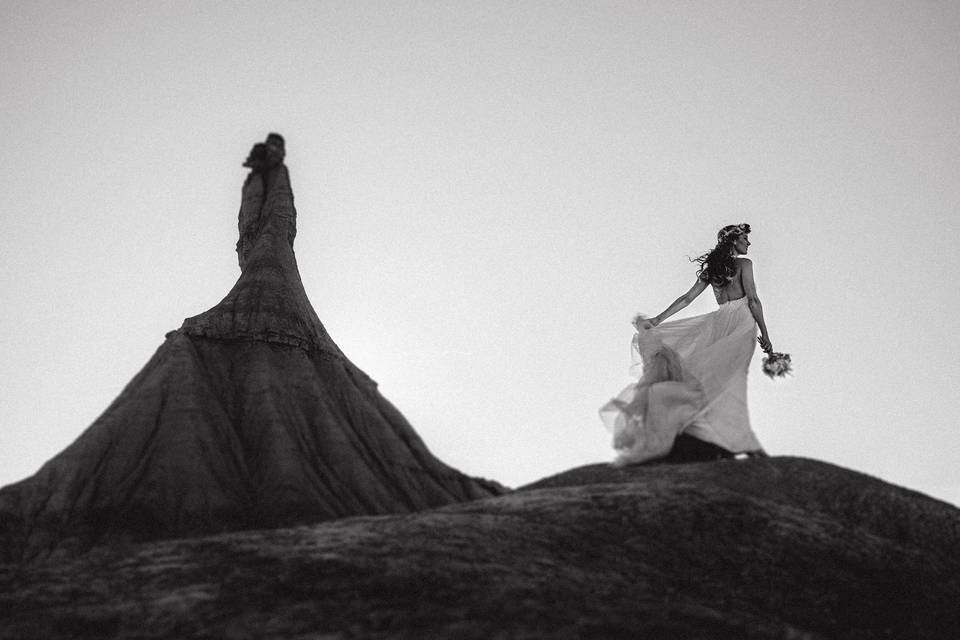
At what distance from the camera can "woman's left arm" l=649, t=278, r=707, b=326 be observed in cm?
931

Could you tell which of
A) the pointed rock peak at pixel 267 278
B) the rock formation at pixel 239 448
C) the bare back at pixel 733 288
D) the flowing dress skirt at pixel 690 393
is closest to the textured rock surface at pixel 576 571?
the flowing dress skirt at pixel 690 393

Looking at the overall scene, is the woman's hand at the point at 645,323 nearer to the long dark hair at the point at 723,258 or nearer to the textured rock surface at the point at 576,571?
the long dark hair at the point at 723,258

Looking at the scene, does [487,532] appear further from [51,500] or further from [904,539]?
[51,500]

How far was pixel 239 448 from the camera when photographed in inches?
374

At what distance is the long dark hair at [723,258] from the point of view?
9.34m

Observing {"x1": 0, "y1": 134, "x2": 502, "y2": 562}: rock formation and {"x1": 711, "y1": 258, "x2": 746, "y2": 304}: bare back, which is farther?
{"x1": 711, "y1": 258, "x2": 746, "y2": 304}: bare back

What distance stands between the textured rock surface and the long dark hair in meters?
2.66

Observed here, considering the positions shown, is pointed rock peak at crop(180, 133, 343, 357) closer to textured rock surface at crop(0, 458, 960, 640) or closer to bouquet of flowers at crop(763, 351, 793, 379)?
textured rock surface at crop(0, 458, 960, 640)

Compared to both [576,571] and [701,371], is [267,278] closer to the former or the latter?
[701,371]

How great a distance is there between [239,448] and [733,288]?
21.5 ft

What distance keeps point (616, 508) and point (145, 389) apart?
6.54 metres

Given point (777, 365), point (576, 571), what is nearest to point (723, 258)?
point (777, 365)

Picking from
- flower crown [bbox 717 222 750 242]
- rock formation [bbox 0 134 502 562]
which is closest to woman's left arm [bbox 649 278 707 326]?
flower crown [bbox 717 222 750 242]

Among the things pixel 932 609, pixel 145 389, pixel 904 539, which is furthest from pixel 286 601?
pixel 145 389
